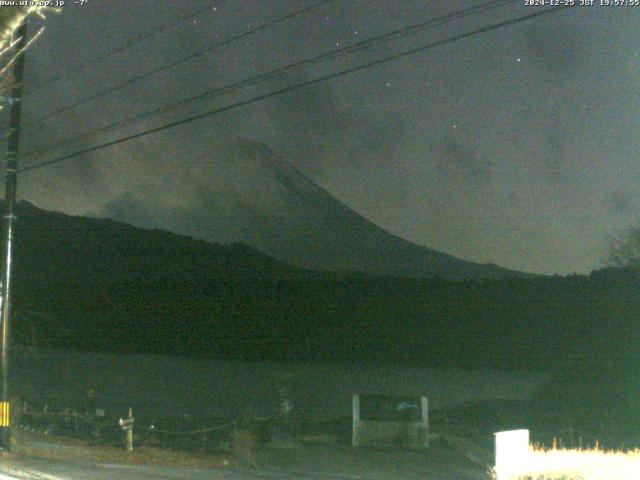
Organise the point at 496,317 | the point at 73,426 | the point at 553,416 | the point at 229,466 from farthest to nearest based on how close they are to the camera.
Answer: the point at 496,317 < the point at 553,416 < the point at 73,426 < the point at 229,466

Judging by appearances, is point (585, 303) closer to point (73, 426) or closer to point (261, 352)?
point (261, 352)

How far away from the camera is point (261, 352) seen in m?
65.6

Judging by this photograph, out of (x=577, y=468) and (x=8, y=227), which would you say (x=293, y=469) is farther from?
(x=8, y=227)

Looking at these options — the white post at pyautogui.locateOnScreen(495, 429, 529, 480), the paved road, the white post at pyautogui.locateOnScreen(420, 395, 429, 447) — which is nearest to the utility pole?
the paved road

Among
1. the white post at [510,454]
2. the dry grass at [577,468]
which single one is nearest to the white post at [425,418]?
the dry grass at [577,468]

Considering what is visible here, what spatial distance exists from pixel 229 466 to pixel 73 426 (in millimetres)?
13740

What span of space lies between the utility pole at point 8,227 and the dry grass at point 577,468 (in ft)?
36.7

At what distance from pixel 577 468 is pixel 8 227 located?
1296cm

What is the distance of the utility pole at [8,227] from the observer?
1795cm

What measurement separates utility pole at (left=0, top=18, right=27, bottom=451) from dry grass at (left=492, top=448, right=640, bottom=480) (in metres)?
11.2

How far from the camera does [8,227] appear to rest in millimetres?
18469

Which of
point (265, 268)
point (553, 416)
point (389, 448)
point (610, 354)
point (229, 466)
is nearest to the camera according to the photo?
point (229, 466)

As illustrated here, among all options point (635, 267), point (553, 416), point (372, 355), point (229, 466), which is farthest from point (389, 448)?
point (372, 355)

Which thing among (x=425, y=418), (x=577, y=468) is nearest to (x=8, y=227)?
(x=425, y=418)
